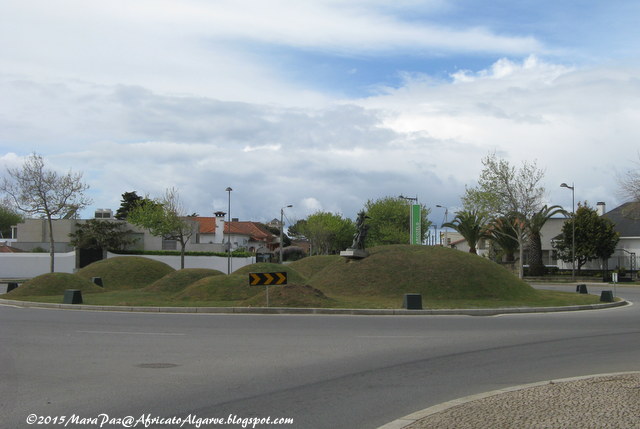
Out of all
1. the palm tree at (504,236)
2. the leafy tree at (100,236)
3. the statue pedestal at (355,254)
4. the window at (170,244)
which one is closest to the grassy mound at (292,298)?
the statue pedestal at (355,254)

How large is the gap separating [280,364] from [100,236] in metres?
51.8

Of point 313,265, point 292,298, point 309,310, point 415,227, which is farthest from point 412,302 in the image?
point 415,227

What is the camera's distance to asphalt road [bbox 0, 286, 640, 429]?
295 inches

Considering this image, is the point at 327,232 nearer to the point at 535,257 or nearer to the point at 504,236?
the point at 504,236

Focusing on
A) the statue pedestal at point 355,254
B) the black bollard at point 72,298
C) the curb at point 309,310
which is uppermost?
the statue pedestal at point 355,254

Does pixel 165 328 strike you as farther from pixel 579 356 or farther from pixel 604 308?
pixel 604 308

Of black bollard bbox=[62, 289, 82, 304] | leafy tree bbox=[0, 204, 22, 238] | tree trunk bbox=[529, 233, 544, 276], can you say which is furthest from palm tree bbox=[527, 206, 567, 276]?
leafy tree bbox=[0, 204, 22, 238]

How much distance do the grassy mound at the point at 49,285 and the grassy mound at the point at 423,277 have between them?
1119cm

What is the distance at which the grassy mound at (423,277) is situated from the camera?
90.7 ft

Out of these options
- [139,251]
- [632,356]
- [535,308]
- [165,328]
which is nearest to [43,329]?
[165,328]

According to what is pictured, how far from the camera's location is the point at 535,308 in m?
22.9

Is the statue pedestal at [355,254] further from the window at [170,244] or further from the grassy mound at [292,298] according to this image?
the window at [170,244]

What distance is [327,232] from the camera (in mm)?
92500

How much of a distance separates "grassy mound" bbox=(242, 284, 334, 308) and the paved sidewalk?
1363 centimetres
